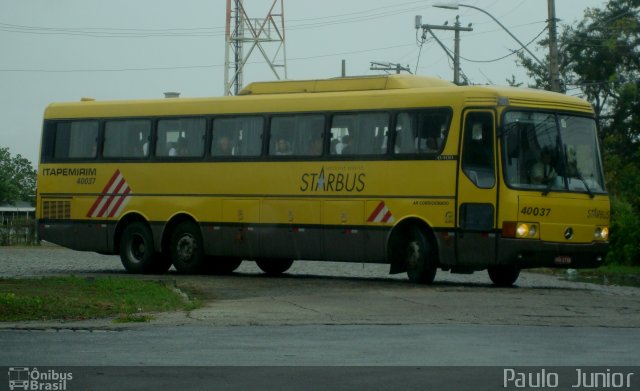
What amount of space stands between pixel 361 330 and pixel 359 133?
33.5 ft

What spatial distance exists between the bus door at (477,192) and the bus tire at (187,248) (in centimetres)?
610

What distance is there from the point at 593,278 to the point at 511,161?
22.8 ft

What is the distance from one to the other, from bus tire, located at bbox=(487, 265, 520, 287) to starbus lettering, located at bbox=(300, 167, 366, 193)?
103 inches

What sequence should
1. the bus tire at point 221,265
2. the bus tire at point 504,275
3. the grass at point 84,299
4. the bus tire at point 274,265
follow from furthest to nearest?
the bus tire at point 274,265 → the bus tire at point 221,265 → the bus tire at point 504,275 → the grass at point 84,299

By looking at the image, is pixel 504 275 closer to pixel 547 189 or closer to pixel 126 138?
pixel 547 189

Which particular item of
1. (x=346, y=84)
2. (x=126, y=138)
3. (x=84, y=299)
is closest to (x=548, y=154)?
(x=346, y=84)

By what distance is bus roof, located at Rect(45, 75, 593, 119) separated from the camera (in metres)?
23.9

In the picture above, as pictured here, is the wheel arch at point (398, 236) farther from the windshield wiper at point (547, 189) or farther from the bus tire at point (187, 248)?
the bus tire at point (187, 248)

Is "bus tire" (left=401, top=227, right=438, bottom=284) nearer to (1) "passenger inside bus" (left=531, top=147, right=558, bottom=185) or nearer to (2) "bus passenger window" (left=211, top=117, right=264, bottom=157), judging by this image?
(1) "passenger inside bus" (left=531, top=147, right=558, bottom=185)

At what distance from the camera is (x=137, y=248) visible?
29.1 meters

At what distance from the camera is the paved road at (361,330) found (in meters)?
12.8

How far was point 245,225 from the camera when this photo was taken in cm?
2727

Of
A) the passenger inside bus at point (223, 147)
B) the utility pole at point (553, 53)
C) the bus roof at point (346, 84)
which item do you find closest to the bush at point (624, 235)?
the utility pole at point (553, 53)

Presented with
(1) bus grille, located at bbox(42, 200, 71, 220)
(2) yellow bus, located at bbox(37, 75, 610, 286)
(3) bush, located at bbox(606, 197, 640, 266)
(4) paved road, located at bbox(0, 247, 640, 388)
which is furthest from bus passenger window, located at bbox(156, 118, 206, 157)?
(3) bush, located at bbox(606, 197, 640, 266)
